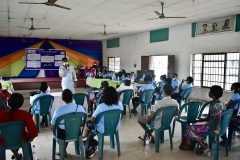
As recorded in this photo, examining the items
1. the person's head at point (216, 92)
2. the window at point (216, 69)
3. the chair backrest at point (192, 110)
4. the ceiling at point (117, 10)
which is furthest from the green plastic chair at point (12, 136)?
the window at point (216, 69)

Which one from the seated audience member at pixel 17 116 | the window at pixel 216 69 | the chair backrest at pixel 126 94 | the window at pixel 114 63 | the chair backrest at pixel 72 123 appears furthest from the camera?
the window at pixel 114 63

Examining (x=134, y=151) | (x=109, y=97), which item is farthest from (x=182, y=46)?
(x=109, y=97)

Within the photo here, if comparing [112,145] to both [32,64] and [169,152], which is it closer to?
[169,152]

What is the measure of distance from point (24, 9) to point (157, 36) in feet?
19.7

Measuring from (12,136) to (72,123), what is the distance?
0.68 metres

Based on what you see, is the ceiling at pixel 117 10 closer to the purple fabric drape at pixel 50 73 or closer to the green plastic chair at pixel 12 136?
the green plastic chair at pixel 12 136

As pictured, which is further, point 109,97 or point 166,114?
point 166,114

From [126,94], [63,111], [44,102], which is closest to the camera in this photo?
[63,111]

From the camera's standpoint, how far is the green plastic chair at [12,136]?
2365mm

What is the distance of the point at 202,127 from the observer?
3.14m

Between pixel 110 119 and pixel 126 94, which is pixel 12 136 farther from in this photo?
pixel 126 94

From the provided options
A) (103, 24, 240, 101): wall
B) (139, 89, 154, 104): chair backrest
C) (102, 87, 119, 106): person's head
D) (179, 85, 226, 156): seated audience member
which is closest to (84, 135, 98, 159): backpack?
(102, 87, 119, 106): person's head

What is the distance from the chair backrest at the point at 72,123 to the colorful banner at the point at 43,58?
40.6ft

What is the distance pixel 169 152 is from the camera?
3.39m
